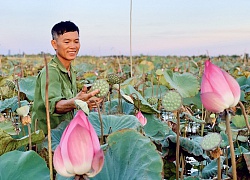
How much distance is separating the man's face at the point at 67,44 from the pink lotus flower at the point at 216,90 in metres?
0.94

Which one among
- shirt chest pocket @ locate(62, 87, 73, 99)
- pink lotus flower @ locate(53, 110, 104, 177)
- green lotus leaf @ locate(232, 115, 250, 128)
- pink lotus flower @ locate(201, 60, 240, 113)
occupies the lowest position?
green lotus leaf @ locate(232, 115, 250, 128)

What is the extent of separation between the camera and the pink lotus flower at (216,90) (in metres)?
0.70

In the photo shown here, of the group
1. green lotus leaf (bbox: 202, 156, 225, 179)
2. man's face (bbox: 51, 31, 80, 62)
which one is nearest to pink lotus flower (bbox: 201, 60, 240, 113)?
green lotus leaf (bbox: 202, 156, 225, 179)

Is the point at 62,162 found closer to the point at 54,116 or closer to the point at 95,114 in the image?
the point at 95,114

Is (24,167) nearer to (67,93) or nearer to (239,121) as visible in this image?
(67,93)

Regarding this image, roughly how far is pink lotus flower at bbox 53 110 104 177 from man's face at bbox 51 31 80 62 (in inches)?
40.2

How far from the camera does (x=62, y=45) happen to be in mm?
1576

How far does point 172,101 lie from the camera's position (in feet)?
2.87

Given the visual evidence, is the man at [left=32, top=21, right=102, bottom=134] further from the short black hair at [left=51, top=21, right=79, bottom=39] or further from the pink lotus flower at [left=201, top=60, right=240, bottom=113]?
the pink lotus flower at [left=201, top=60, right=240, bottom=113]

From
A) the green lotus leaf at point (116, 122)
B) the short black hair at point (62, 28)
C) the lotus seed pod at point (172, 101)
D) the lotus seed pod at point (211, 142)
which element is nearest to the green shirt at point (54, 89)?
the short black hair at point (62, 28)

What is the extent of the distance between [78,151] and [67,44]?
1046mm

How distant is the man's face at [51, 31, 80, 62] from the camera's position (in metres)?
1.57

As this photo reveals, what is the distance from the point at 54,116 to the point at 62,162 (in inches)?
39.3

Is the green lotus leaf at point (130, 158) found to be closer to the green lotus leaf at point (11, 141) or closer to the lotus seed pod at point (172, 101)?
the lotus seed pod at point (172, 101)
